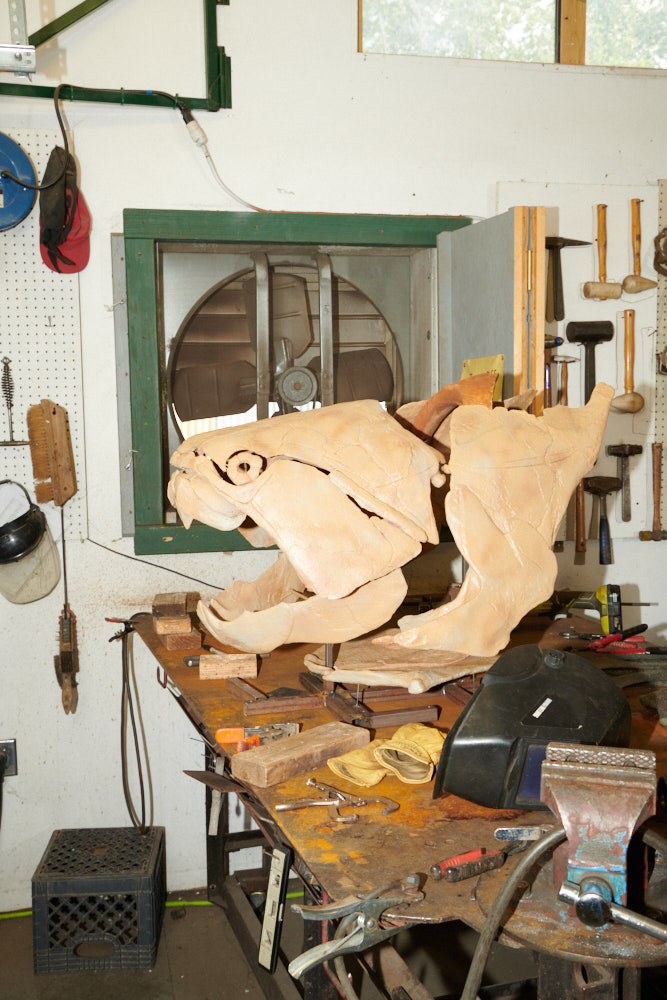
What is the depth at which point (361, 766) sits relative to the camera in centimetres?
215

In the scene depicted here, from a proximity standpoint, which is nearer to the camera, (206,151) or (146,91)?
(146,91)

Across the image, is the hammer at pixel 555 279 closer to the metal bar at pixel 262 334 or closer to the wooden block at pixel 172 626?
the metal bar at pixel 262 334

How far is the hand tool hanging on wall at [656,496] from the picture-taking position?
4.39m

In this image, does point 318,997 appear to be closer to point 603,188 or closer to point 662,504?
point 662,504

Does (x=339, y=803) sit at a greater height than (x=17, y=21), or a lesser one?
lesser

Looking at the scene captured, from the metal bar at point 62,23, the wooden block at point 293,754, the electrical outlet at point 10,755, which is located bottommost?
Result: the electrical outlet at point 10,755

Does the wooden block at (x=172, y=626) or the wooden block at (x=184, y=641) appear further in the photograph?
the wooden block at (x=172, y=626)

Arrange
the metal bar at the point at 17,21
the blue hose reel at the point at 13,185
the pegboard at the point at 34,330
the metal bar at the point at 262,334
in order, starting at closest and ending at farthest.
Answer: the metal bar at the point at 17,21, the blue hose reel at the point at 13,185, the pegboard at the point at 34,330, the metal bar at the point at 262,334

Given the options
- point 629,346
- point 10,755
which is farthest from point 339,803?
point 629,346

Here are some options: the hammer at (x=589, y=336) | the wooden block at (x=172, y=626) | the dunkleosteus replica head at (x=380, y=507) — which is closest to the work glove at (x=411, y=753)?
the dunkleosteus replica head at (x=380, y=507)

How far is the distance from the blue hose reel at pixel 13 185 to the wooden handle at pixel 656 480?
3.19 metres

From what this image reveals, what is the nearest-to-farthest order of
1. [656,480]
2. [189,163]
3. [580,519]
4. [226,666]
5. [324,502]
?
[324,502], [226,666], [189,163], [580,519], [656,480]

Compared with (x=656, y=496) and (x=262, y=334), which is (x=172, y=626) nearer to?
(x=262, y=334)

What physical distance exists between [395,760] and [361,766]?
89mm
